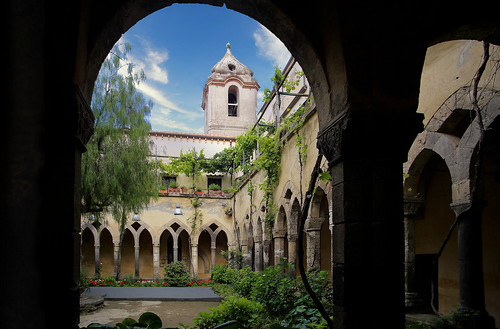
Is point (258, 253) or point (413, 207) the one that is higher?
point (413, 207)

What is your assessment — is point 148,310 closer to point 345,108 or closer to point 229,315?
point 229,315

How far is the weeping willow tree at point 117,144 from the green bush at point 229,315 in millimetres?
5799

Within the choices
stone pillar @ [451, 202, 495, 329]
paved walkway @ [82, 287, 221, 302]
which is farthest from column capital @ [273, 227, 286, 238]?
stone pillar @ [451, 202, 495, 329]

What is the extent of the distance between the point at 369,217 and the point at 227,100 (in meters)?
→ 26.1

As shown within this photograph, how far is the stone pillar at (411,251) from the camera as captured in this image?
5.89 metres

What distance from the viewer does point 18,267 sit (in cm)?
84

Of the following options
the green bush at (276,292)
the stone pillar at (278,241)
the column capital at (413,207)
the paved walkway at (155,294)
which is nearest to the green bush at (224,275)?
the paved walkway at (155,294)

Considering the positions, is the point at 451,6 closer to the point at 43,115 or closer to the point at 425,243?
the point at 43,115

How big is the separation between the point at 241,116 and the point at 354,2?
25.5m

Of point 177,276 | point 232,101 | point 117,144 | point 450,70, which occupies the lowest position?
point 177,276

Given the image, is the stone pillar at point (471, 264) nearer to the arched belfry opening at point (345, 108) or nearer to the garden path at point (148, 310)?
the arched belfry opening at point (345, 108)

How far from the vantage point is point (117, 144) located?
1071cm

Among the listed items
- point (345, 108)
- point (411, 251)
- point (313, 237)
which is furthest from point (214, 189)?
point (345, 108)

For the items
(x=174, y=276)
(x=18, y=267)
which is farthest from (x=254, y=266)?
(x=18, y=267)
